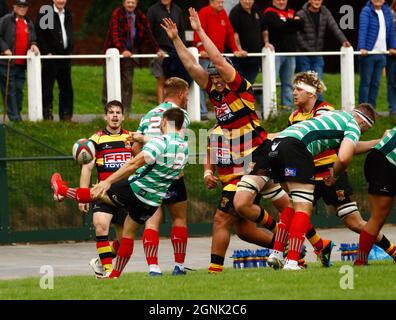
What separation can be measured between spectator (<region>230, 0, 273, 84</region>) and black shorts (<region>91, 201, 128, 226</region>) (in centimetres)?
767

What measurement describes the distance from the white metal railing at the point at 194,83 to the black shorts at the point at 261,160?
7858 millimetres

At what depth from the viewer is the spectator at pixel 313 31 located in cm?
2473

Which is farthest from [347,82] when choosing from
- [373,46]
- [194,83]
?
[194,83]

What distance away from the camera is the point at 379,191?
50.0 ft

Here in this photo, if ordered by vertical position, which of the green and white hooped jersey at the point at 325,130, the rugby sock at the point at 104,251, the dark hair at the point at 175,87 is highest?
the dark hair at the point at 175,87

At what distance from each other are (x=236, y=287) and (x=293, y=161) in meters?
1.86

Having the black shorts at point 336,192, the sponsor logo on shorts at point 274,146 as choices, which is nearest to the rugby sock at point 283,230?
the black shorts at point 336,192

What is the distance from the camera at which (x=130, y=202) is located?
48.5 ft

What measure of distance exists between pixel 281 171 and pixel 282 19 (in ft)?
32.6

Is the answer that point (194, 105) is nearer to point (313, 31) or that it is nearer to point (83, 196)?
point (313, 31)

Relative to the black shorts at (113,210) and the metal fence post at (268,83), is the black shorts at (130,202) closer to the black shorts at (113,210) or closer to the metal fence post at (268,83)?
the black shorts at (113,210)

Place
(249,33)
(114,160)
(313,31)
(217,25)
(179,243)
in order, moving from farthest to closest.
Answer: (313,31) → (249,33) → (217,25) → (114,160) → (179,243)
